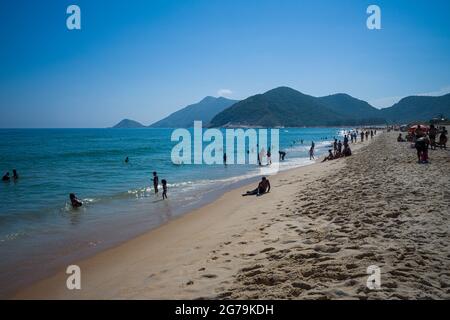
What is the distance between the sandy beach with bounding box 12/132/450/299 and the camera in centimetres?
446

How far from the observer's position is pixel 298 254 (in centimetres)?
568

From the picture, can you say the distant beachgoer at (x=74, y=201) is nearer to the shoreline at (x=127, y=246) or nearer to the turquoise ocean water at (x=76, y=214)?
the turquoise ocean water at (x=76, y=214)

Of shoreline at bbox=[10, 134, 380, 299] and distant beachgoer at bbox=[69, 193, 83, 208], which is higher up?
distant beachgoer at bbox=[69, 193, 83, 208]

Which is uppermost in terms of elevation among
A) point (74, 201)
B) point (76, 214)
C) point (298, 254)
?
point (298, 254)

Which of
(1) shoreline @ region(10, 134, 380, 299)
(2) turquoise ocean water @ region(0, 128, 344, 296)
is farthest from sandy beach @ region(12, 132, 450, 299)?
(2) turquoise ocean water @ region(0, 128, 344, 296)

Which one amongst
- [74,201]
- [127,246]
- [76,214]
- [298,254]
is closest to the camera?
[298,254]

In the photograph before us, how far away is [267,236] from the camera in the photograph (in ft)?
24.1

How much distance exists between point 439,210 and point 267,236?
4.32 meters

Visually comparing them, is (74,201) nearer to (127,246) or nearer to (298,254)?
(127,246)

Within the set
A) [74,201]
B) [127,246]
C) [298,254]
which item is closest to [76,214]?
[74,201]

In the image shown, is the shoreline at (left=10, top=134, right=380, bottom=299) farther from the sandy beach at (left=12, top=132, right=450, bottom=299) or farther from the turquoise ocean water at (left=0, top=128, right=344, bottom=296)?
the turquoise ocean water at (left=0, top=128, right=344, bottom=296)
